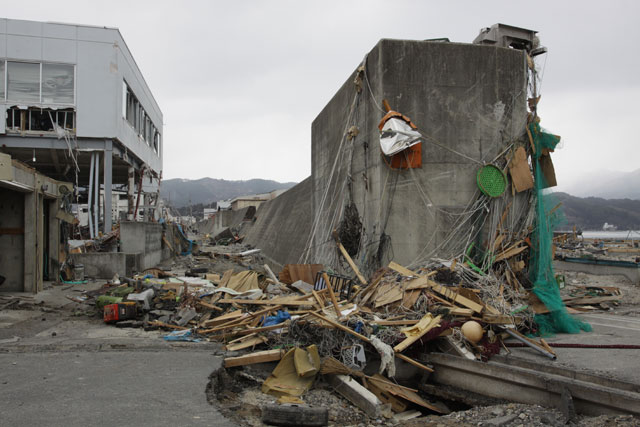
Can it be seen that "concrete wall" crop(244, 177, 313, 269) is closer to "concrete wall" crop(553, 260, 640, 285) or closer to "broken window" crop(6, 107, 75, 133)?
"concrete wall" crop(553, 260, 640, 285)

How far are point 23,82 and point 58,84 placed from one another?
128 centimetres

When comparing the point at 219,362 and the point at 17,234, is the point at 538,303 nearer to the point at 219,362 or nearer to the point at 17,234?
the point at 219,362

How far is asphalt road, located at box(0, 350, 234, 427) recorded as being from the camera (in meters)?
4.23

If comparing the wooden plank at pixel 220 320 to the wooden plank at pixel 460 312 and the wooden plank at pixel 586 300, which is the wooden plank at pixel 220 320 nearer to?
the wooden plank at pixel 460 312

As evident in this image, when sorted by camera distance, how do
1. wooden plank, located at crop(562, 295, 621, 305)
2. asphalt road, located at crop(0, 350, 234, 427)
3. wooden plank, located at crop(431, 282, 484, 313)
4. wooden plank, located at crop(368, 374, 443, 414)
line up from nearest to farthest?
asphalt road, located at crop(0, 350, 234, 427)
wooden plank, located at crop(368, 374, 443, 414)
wooden plank, located at crop(431, 282, 484, 313)
wooden plank, located at crop(562, 295, 621, 305)

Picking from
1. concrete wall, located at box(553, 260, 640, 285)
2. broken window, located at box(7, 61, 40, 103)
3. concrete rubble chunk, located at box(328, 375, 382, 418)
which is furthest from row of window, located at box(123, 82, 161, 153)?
concrete wall, located at box(553, 260, 640, 285)

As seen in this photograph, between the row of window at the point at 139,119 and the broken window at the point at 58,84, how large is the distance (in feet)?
6.94

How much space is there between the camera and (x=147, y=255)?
17125 mm

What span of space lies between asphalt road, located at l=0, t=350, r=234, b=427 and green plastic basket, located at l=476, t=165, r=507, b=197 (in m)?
6.32

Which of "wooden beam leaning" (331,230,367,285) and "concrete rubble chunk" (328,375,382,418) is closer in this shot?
"concrete rubble chunk" (328,375,382,418)

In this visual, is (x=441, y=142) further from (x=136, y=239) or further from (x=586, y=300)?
(x=136, y=239)

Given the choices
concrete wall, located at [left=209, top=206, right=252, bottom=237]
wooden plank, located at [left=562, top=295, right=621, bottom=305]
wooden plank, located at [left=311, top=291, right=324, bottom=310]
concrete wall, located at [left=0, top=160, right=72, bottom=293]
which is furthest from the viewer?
concrete wall, located at [left=209, top=206, right=252, bottom=237]

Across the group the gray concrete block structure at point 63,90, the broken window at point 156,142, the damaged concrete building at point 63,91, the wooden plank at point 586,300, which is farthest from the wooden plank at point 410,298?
the broken window at point 156,142

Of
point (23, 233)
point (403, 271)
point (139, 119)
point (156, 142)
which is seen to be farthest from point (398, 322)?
point (156, 142)
